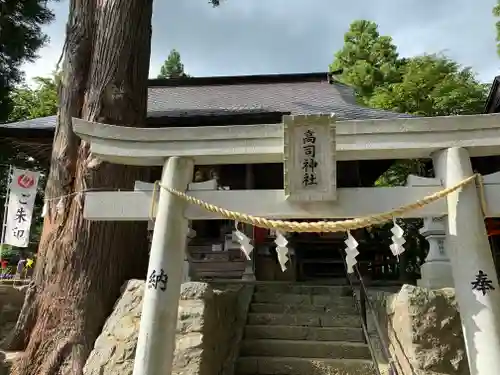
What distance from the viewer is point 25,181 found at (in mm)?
7883

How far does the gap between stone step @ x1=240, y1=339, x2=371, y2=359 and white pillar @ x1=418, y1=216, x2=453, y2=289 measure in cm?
117

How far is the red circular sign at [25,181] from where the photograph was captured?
308 inches

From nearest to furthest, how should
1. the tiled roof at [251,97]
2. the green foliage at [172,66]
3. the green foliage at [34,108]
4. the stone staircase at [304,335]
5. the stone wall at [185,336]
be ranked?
the stone wall at [185,336] → the stone staircase at [304,335] → the tiled roof at [251,97] → the green foliage at [34,108] → the green foliage at [172,66]

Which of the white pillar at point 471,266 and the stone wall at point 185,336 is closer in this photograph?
the white pillar at point 471,266

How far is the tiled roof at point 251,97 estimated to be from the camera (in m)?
9.19

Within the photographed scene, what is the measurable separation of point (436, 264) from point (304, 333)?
1920 millimetres

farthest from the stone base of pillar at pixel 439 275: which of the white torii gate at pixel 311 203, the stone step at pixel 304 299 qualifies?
the white torii gate at pixel 311 203

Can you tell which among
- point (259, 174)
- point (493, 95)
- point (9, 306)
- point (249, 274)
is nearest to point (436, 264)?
point (249, 274)

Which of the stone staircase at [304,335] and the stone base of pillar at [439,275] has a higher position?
the stone base of pillar at [439,275]

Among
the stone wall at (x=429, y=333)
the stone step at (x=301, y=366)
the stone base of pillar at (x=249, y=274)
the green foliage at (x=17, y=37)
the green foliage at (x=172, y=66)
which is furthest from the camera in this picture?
the green foliage at (x=172, y=66)

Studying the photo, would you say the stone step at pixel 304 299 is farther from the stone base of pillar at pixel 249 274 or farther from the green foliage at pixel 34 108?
the green foliage at pixel 34 108

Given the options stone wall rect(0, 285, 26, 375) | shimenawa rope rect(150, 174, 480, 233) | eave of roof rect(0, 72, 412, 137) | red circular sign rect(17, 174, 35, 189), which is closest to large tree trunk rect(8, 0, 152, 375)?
stone wall rect(0, 285, 26, 375)

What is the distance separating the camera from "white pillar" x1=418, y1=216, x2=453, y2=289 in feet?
17.0

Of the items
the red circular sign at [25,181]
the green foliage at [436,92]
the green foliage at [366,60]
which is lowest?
the red circular sign at [25,181]
